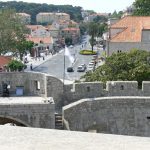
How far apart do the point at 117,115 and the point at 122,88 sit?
156 cm

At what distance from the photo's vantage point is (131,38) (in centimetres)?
4653

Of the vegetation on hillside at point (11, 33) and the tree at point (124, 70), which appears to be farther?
the vegetation on hillside at point (11, 33)

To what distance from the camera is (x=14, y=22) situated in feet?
188

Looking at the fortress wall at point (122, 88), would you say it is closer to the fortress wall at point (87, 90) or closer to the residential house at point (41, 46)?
the fortress wall at point (87, 90)

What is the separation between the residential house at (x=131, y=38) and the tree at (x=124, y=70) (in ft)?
61.5

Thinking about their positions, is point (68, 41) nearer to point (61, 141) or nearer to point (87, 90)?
point (87, 90)

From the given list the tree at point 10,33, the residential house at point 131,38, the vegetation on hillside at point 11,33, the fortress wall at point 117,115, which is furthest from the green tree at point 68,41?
the fortress wall at point 117,115

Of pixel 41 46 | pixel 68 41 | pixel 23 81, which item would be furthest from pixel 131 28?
pixel 68 41

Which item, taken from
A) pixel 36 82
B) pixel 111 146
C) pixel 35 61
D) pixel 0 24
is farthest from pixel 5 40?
pixel 111 146

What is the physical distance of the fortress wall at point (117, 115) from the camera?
17297 mm

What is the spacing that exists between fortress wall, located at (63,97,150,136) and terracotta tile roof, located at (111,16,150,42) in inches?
1138

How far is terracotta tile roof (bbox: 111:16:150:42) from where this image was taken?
46344 mm

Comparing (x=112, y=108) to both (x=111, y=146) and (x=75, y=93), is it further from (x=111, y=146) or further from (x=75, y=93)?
(x=111, y=146)

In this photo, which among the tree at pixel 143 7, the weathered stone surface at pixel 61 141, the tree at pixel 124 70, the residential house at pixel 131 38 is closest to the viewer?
the weathered stone surface at pixel 61 141
